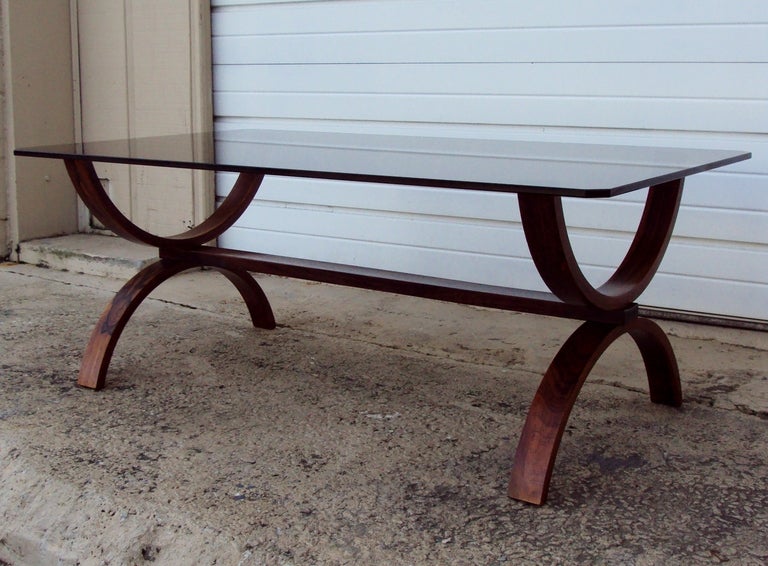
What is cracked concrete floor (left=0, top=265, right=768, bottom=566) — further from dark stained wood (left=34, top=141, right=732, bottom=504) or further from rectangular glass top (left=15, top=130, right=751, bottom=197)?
rectangular glass top (left=15, top=130, right=751, bottom=197)

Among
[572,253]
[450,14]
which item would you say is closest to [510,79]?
[450,14]

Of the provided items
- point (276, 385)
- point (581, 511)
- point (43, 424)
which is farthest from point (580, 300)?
point (43, 424)

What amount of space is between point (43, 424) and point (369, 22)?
2039mm

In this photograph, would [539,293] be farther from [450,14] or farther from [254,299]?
[450,14]

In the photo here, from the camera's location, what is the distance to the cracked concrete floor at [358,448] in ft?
5.88

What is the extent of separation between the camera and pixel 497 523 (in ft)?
6.03

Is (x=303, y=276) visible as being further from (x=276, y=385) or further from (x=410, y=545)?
(x=410, y=545)

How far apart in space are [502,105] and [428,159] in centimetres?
128

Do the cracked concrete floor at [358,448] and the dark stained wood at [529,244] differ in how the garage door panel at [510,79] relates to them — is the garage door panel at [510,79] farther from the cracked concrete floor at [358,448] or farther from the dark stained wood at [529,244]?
the cracked concrete floor at [358,448]

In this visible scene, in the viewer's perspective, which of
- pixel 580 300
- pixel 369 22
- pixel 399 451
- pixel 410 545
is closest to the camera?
pixel 410 545

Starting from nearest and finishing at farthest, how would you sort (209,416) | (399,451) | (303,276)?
(399,451) → (209,416) → (303,276)

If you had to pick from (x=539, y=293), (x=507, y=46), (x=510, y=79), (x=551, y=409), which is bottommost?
(x=551, y=409)

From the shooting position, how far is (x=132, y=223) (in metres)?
2.84

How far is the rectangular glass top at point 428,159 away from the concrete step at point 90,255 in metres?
1.23
